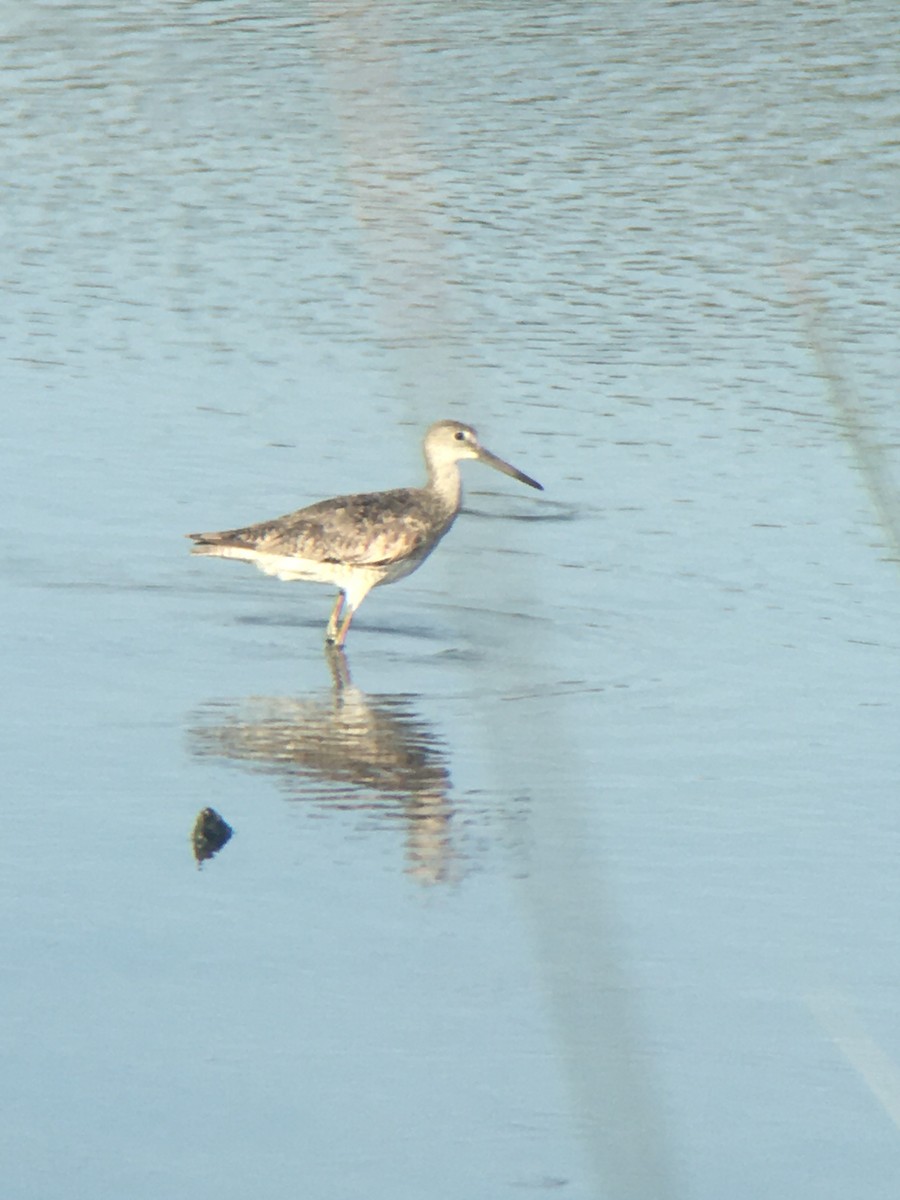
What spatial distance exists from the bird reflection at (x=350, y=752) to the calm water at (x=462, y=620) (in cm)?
3

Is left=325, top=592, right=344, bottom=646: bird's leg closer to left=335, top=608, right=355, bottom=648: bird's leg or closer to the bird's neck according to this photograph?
left=335, top=608, right=355, bottom=648: bird's leg

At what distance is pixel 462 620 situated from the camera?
31.9ft

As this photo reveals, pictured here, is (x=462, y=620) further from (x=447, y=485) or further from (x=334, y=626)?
(x=447, y=485)

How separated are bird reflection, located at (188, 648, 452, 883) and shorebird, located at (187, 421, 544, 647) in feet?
3.10

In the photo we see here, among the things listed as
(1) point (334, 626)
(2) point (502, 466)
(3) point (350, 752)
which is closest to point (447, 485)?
(2) point (502, 466)

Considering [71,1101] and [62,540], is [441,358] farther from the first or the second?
[62,540]

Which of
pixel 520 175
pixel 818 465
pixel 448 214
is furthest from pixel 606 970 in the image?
pixel 520 175

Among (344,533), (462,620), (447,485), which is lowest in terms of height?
(462,620)

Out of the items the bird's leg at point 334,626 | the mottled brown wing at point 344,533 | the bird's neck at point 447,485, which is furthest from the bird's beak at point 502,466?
the bird's leg at point 334,626

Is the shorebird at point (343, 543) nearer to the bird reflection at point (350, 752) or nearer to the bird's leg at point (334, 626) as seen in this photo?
the bird's leg at point (334, 626)

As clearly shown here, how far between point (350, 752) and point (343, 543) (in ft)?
6.41

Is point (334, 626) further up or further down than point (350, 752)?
further down

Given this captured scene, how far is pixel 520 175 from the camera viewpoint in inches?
604

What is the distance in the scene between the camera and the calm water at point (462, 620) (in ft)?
16.5
